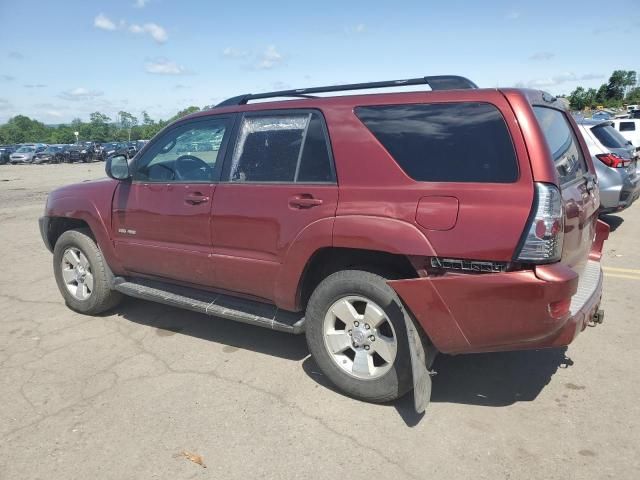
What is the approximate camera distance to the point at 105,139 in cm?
9625

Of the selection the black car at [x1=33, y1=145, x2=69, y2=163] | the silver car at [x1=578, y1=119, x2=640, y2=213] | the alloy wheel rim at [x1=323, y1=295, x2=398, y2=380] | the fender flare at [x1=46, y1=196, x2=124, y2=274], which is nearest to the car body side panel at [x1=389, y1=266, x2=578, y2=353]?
the alloy wheel rim at [x1=323, y1=295, x2=398, y2=380]

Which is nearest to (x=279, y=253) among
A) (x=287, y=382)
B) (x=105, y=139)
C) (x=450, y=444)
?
(x=287, y=382)

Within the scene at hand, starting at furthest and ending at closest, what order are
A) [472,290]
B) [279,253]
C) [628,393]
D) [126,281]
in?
1. [126,281]
2. [279,253]
3. [628,393]
4. [472,290]

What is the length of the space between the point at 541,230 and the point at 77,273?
4.23 m

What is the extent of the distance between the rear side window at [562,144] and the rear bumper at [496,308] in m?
0.67

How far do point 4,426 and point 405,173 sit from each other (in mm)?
2839

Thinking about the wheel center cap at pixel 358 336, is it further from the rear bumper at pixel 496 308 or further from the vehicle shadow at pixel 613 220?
the vehicle shadow at pixel 613 220

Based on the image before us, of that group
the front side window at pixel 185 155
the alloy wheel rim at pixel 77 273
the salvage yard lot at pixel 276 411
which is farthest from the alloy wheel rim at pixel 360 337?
the alloy wheel rim at pixel 77 273

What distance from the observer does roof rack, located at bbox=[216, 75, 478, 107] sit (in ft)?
10.2

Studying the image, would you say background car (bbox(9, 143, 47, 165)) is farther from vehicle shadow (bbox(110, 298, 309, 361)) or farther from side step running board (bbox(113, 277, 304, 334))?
side step running board (bbox(113, 277, 304, 334))

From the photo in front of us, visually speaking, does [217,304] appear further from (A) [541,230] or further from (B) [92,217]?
(A) [541,230]

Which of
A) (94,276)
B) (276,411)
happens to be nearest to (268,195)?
(276,411)

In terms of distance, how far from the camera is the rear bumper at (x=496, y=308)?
263cm

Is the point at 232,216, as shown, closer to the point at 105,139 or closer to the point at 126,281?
the point at 126,281
